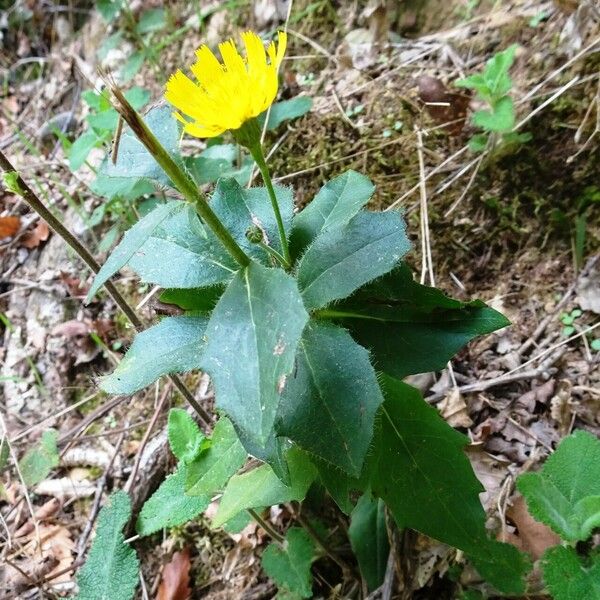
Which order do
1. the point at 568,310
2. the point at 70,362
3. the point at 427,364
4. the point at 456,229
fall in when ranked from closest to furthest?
the point at 427,364 → the point at 568,310 → the point at 456,229 → the point at 70,362

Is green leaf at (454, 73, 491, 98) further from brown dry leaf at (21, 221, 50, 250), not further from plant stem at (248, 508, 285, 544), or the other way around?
brown dry leaf at (21, 221, 50, 250)

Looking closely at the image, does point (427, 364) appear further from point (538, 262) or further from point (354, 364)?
point (538, 262)

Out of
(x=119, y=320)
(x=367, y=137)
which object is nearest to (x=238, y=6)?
(x=367, y=137)

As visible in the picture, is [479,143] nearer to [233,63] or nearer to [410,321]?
[410,321]

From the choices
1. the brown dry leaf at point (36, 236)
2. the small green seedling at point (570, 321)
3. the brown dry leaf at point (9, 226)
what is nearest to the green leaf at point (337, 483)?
the small green seedling at point (570, 321)

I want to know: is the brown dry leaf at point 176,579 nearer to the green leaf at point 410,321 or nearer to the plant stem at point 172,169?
the green leaf at point 410,321

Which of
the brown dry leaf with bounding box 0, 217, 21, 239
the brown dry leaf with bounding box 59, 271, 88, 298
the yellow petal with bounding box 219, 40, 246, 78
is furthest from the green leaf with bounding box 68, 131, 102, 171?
the yellow petal with bounding box 219, 40, 246, 78

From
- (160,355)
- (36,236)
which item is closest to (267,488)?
(160,355)
